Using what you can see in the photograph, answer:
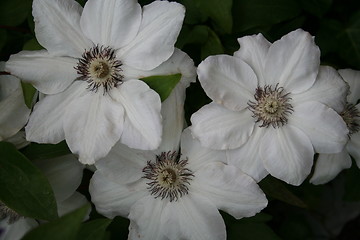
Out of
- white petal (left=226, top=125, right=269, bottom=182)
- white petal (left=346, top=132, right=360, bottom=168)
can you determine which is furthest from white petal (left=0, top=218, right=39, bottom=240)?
white petal (left=346, top=132, right=360, bottom=168)

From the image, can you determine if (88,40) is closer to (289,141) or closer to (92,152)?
(92,152)

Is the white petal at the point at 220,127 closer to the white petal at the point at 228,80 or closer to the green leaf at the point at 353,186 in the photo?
the white petal at the point at 228,80

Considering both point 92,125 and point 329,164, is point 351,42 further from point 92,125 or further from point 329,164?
point 92,125

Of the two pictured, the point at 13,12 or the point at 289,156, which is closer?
the point at 289,156

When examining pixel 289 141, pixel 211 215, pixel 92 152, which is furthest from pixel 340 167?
pixel 92 152

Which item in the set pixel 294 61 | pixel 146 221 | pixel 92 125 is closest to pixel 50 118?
pixel 92 125

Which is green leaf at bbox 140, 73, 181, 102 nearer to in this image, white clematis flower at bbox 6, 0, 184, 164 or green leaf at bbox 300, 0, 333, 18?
white clematis flower at bbox 6, 0, 184, 164
